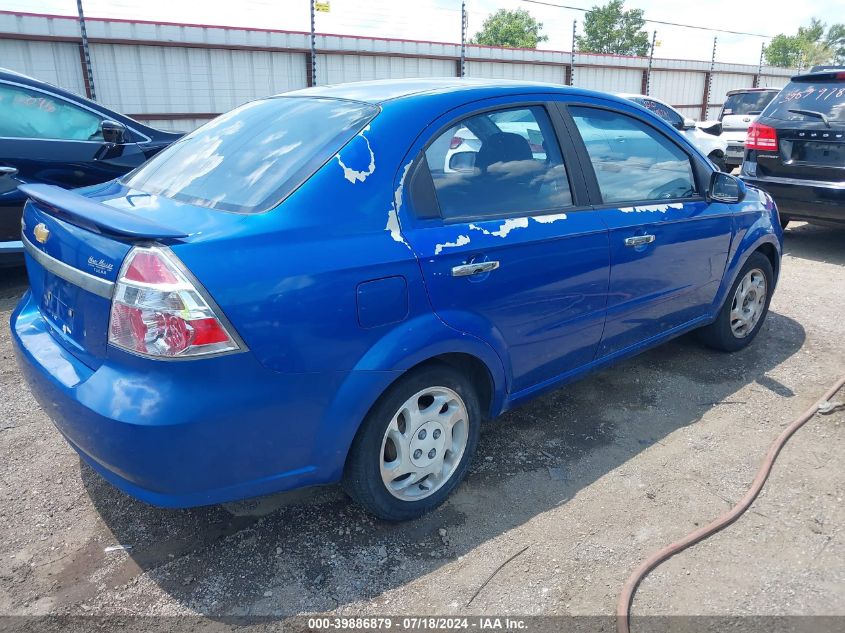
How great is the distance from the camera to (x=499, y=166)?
9.40 feet

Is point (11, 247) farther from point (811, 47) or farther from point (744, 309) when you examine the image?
point (811, 47)

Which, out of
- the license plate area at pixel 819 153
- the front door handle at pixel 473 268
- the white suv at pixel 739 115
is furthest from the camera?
the white suv at pixel 739 115

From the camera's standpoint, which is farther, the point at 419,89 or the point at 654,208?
the point at 654,208

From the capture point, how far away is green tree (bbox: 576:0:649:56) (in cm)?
5341

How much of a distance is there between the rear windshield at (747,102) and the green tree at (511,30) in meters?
48.6

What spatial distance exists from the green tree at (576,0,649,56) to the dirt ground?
55.3 meters

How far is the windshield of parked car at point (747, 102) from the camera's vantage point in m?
13.9

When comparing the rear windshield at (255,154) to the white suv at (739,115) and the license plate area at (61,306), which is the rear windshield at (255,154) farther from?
the white suv at (739,115)

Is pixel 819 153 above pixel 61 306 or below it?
above

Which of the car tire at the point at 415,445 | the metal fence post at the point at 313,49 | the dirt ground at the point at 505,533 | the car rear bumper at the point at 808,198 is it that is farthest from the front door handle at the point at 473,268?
the metal fence post at the point at 313,49

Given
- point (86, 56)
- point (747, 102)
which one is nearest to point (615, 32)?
point (747, 102)

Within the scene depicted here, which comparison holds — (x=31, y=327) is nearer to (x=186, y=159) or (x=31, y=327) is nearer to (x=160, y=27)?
(x=186, y=159)

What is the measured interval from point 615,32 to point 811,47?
2848 centimetres

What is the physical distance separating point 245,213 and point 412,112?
0.79 m
